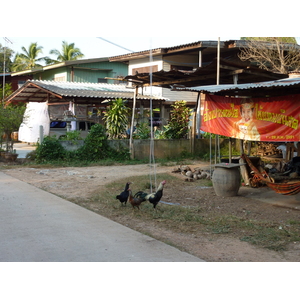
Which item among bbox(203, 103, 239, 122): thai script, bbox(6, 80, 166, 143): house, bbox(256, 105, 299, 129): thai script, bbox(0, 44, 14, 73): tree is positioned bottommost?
bbox(256, 105, 299, 129): thai script

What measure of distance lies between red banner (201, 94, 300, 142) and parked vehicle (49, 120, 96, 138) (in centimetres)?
1192

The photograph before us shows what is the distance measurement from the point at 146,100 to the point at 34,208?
15.8 metres

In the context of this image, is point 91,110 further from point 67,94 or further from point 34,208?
point 34,208

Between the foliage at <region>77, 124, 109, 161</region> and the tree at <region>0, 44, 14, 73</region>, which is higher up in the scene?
the tree at <region>0, 44, 14, 73</region>

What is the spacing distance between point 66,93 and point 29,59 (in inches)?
996

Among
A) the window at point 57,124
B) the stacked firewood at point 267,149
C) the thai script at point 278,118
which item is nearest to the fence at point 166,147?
the stacked firewood at point 267,149

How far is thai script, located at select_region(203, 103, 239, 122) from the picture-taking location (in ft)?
34.3

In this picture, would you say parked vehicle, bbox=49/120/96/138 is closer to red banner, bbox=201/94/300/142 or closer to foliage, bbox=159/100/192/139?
foliage, bbox=159/100/192/139

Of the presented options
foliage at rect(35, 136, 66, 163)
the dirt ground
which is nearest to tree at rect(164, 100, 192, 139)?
the dirt ground

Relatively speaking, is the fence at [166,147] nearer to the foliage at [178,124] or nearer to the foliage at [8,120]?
the foliage at [178,124]

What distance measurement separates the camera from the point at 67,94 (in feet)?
63.1

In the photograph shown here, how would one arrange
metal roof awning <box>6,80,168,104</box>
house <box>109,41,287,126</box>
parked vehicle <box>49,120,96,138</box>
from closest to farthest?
house <box>109,41,287,126</box> < metal roof awning <box>6,80,168,104</box> < parked vehicle <box>49,120,96,138</box>

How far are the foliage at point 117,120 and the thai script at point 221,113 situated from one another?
635cm

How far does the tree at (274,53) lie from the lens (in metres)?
19.8
